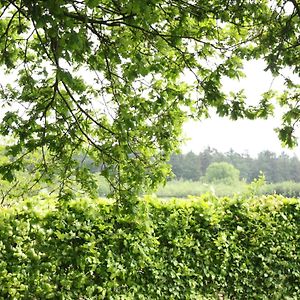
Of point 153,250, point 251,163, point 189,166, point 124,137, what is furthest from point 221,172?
point 124,137

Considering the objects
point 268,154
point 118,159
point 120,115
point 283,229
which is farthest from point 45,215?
point 268,154

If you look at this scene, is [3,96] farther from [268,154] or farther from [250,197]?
[268,154]

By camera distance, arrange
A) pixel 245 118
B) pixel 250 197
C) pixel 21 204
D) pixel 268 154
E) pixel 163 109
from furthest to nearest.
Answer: pixel 268 154 → pixel 250 197 → pixel 163 109 → pixel 21 204 → pixel 245 118

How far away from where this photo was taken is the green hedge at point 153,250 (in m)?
4.39

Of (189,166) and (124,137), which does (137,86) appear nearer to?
(124,137)

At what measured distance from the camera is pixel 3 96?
4684mm

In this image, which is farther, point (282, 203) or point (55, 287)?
point (282, 203)

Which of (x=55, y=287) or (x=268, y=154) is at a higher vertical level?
(x=268, y=154)

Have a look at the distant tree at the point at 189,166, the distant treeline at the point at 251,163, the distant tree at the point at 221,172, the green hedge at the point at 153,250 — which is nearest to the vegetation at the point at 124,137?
the green hedge at the point at 153,250

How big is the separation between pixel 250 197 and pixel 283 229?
610 millimetres

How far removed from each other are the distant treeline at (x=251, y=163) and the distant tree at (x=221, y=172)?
9.6 inches

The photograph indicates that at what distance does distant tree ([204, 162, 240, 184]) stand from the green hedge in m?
18.6

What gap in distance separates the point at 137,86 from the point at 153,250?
1810 millimetres

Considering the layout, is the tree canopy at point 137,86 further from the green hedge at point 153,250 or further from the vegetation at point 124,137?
the green hedge at point 153,250
